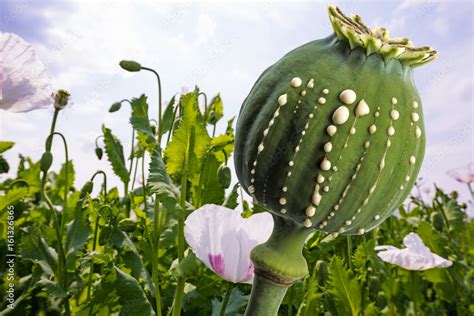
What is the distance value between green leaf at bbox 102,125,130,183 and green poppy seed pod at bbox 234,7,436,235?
1124 millimetres

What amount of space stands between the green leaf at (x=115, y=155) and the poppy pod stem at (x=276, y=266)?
112 cm

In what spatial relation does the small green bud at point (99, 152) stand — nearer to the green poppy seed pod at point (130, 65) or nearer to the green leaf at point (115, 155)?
the green leaf at point (115, 155)

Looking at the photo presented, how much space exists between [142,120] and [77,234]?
13.3 inches

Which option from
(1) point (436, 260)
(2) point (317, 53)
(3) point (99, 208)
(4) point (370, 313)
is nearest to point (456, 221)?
(1) point (436, 260)

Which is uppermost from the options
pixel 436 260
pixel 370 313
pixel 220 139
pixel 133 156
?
pixel 220 139

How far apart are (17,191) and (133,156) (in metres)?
0.62

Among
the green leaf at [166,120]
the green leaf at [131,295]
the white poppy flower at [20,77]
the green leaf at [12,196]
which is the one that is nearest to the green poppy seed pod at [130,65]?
the green leaf at [166,120]

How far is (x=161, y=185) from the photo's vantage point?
3.35 feet

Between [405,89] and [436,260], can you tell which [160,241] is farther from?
[405,89]

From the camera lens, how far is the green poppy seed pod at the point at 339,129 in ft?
1.54

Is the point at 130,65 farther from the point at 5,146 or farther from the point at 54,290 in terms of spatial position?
the point at 54,290

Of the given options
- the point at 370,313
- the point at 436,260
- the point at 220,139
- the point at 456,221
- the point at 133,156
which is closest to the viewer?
the point at 220,139

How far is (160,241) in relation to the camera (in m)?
1.35

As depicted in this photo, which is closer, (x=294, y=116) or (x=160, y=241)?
(x=294, y=116)
